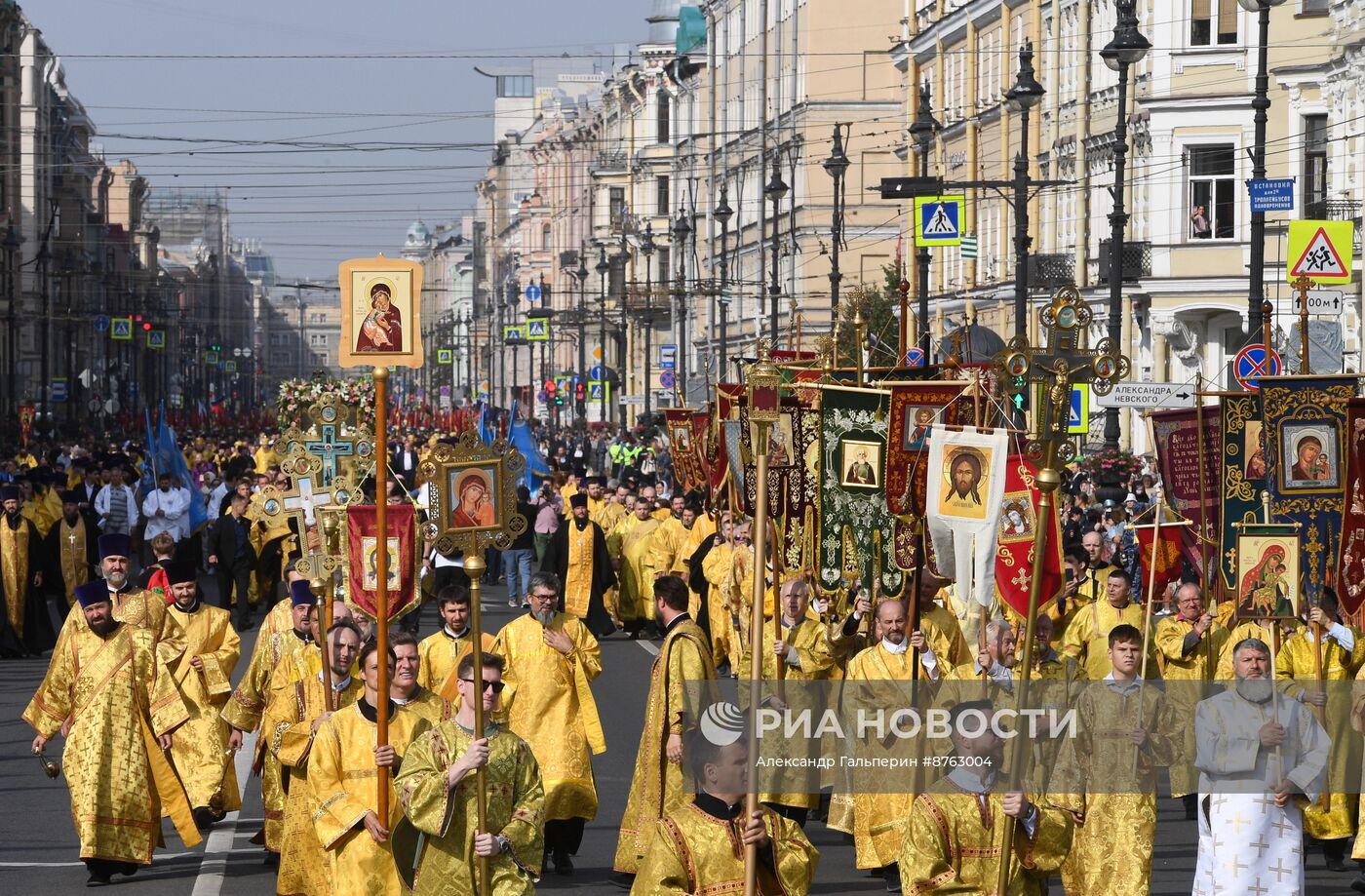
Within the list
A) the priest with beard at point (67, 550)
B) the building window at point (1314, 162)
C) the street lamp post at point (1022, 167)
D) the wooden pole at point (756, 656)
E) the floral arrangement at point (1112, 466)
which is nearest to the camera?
the wooden pole at point (756, 656)

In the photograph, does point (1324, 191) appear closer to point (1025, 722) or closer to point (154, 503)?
point (154, 503)

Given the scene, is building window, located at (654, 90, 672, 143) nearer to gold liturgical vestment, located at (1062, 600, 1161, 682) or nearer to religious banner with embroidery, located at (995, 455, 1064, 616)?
gold liturgical vestment, located at (1062, 600, 1161, 682)

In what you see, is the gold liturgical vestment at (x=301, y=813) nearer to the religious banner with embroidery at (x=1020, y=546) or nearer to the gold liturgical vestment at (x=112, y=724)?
the gold liturgical vestment at (x=112, y=724)

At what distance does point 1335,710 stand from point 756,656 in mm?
5794

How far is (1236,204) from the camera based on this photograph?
122 ft

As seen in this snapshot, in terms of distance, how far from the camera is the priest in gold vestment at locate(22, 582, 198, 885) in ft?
38.7

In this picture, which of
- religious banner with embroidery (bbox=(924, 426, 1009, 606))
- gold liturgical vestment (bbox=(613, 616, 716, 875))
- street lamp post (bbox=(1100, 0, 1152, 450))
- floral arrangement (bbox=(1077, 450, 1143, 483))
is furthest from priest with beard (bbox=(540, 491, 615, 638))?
religious banner with embroidery (bbox=(924, 426, 1009, 606))

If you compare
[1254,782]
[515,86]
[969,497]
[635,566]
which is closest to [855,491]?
[969,497]

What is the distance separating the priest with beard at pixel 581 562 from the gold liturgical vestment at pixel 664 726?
1250 cm

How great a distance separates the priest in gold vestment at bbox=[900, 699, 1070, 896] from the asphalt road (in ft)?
11.4

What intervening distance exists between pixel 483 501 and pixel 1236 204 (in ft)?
95.0

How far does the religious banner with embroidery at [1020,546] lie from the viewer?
10.8 meters

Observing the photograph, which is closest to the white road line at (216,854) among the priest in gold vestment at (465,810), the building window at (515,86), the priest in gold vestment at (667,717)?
the priest in gold vestment at (667,717)

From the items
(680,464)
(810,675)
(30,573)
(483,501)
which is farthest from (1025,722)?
(30,573)
